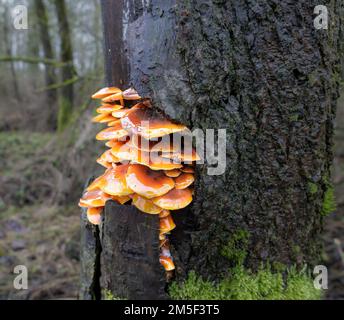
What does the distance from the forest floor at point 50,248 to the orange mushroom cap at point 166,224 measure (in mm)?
2748

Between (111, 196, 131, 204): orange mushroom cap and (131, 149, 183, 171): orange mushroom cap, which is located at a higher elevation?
(131, 149, 183, 171): orange mushroom cap

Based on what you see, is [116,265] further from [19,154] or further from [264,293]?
[19,154]

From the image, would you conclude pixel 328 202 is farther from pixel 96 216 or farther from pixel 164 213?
pixel 96 216

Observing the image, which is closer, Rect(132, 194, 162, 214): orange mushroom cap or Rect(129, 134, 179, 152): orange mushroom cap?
Rect(129, 134, 179, 152): orange mushroom cap

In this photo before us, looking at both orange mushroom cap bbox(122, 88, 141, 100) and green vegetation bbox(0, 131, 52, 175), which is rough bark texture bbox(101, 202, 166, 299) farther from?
green vegetation bbox(0, 131, 52, 175)

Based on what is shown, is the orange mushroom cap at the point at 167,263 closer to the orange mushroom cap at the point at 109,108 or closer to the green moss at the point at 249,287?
the green moss at the point at 249,287

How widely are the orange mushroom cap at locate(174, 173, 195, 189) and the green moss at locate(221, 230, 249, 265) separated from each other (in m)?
0.43

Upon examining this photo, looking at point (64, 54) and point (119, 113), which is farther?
point (64, 54)

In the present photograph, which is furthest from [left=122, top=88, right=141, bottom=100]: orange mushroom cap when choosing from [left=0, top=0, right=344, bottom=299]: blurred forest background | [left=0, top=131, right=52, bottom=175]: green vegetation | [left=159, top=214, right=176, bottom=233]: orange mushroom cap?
[left=0, top=131, right=52, bottom=175]: green vegetation

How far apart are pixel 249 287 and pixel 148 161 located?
1.00 metres

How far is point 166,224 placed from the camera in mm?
1693

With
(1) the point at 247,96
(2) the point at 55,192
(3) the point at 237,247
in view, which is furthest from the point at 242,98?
(2) the point at 55,192

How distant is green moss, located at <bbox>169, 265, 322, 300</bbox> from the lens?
178 centimetres

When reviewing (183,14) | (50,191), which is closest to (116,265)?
(183,14)
